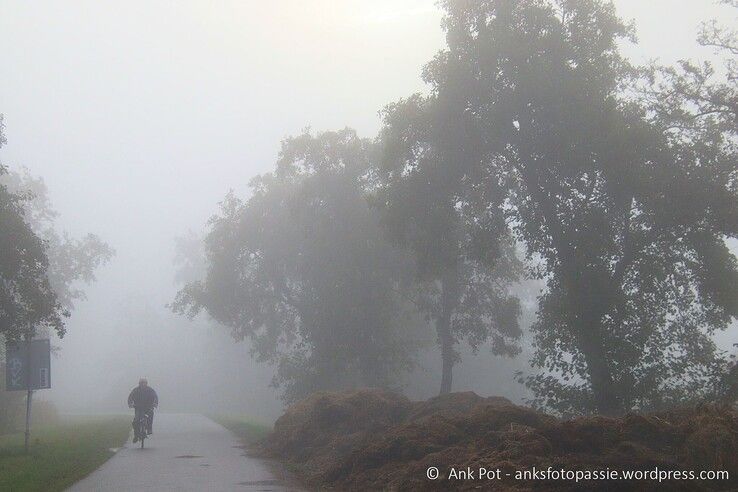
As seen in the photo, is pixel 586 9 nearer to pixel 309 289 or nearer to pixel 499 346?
pixel 499 346

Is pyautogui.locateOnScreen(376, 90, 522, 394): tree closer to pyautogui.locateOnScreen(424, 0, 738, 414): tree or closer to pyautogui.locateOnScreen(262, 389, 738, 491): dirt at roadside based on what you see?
pyautogui.locateOnScreen(424, 0, 738, 414): tree

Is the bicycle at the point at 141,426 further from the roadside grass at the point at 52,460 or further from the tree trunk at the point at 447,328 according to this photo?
the tree trunk at the point at 447,328

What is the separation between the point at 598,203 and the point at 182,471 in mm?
14138

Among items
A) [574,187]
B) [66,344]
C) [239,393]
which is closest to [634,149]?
[574,187]

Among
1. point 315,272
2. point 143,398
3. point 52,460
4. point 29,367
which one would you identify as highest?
point 315,272

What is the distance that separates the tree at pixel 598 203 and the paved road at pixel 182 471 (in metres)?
10.1

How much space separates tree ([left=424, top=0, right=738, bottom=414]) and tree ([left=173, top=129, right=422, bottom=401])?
43.6 ft

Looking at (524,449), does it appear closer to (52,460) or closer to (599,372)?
(599,372)

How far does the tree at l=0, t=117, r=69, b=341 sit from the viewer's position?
22891 millimetres

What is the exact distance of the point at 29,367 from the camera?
76.8 feet

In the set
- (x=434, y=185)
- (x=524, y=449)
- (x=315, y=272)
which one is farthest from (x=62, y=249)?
(x=524, y=449)

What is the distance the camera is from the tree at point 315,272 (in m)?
38.0

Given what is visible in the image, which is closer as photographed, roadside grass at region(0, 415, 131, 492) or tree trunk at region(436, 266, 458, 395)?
roadside grass at region(0, 415, 131, 492)

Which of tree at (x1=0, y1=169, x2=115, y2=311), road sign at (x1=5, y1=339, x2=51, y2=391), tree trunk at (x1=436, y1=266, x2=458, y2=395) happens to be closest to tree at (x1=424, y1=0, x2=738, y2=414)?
tree trunk at (x1=436, y1=266, x2=458, y2=395)
